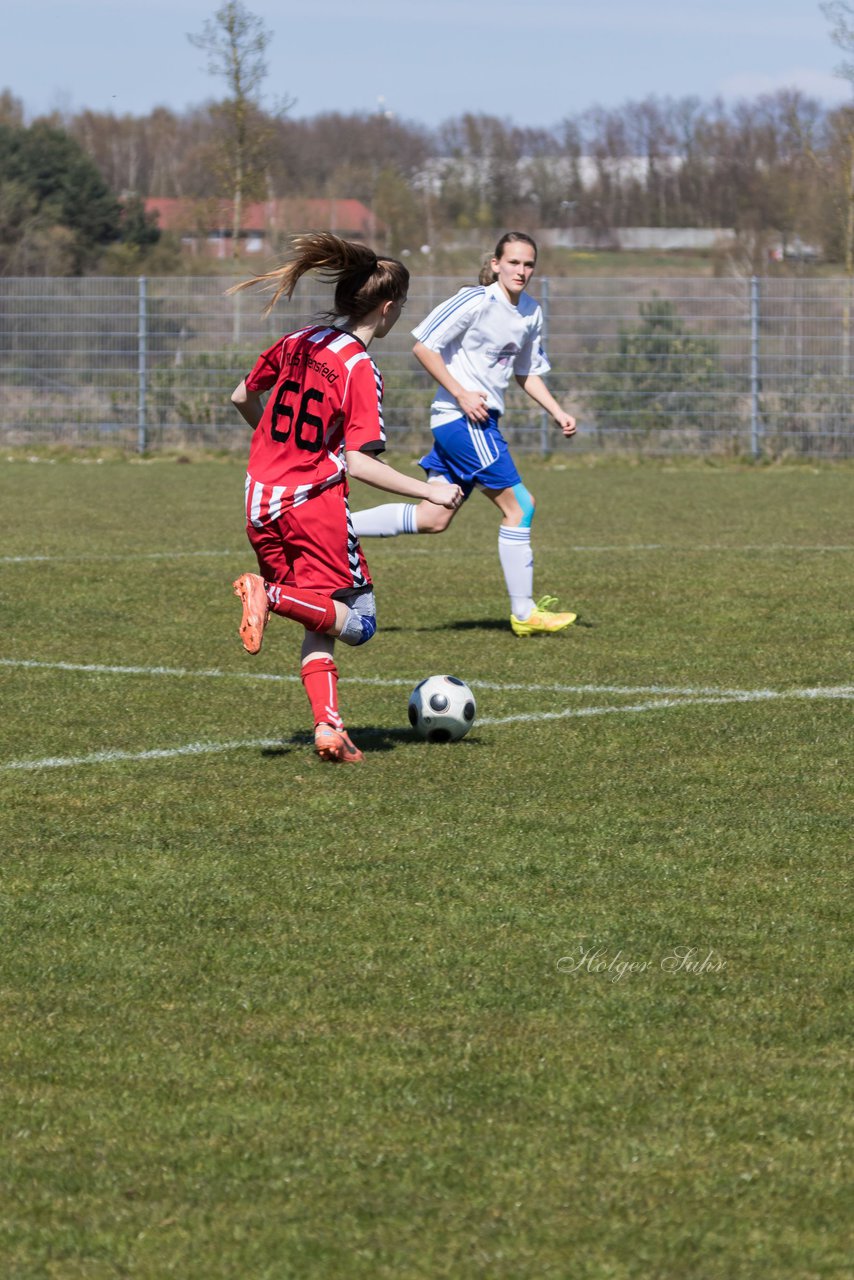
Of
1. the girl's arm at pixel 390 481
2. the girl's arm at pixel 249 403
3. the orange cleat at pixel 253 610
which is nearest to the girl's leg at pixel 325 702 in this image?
the orange cleat at pixel 253 610

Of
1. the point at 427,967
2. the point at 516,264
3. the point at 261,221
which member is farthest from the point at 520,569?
the point at 261,221

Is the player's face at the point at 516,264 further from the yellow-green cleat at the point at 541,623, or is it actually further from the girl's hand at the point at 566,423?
the yellow-green cleat at the point at 541,623

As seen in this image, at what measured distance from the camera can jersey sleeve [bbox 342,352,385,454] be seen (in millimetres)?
5914

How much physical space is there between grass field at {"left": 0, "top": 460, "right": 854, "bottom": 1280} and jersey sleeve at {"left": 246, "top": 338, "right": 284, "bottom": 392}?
1.25 meters

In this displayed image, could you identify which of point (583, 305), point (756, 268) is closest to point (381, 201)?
point (756, 268)

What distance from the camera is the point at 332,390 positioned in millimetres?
5969

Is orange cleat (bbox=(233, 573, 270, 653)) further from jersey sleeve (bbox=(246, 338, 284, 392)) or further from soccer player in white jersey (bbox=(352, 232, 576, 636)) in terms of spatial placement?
soccer player in white jersey (bbox=(352, 232, 576, 636))

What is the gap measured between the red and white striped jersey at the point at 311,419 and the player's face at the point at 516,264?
11.0 ft

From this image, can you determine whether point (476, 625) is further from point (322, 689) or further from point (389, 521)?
point (322, 689)

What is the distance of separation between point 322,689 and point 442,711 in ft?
1.59

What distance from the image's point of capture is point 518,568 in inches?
360

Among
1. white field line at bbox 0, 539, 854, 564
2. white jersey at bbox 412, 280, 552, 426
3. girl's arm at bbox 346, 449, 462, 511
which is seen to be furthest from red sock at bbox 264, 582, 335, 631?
white field line at bbox 0, 539, 854, 564

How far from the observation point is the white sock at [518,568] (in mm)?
9094

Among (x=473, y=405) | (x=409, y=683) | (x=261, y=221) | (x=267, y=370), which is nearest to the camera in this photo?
(x=267, y=370)
